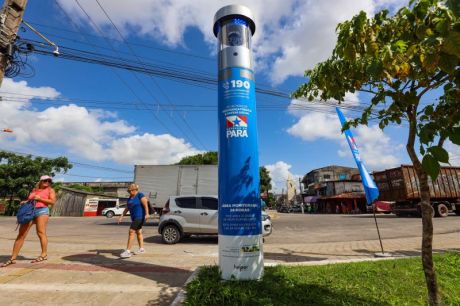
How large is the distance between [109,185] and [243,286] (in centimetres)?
6124

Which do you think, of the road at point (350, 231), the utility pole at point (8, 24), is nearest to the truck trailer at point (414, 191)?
the road at point (350, 231)

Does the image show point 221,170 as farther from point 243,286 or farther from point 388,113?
point 388,113

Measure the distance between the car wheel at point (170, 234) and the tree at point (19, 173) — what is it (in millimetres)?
32008

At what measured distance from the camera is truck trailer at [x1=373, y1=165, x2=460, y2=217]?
2123 centimetres

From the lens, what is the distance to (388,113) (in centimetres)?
328

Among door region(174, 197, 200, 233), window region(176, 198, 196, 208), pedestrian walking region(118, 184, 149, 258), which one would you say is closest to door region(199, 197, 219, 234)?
door region(174, 197, 200, 233)

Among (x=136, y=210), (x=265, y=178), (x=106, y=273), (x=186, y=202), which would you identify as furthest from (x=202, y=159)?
(x=106, y=273)

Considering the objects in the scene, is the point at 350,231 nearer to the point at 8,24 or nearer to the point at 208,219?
the point at 208,219

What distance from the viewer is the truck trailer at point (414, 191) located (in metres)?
21.2

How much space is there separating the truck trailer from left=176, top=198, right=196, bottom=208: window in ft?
57.5

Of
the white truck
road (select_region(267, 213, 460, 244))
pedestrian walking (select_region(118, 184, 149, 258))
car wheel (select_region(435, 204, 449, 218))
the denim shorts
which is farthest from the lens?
car wheel (select_region(435, 204, 449, 218))

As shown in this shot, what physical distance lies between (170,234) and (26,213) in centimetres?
477

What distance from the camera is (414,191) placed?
21203 millimetres

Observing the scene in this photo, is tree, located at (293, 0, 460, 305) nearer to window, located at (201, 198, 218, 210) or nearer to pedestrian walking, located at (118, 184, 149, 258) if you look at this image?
pedestrian walking, located at (118, 184, 149, 258)
